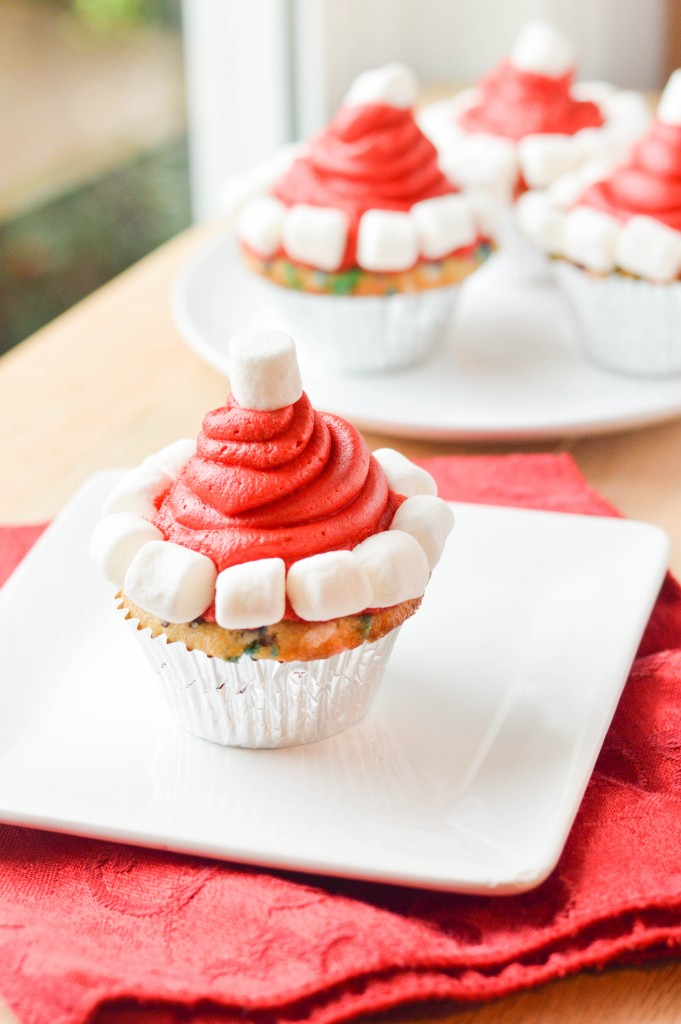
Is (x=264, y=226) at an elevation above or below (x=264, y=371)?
below

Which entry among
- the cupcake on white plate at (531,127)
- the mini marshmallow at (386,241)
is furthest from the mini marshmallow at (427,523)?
the cupcake on white plate at (531,127)

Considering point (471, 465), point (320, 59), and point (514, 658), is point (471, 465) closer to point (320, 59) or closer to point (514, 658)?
point (514, 658)

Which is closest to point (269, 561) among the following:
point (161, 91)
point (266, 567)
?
point (266, 567)

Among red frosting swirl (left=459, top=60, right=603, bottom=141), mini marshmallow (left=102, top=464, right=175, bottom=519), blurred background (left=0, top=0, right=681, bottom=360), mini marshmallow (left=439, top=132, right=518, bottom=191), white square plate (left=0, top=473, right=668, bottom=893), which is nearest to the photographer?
white square plate (left=0, top=473, right=668, bottom=893)

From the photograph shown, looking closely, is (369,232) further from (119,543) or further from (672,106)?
(119,543)

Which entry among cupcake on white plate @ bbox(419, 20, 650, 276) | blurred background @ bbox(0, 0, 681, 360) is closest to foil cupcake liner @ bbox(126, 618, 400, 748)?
cupcake on white plate @ bbox(419, 20, 650, 276)

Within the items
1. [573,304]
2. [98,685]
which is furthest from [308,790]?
[573,304]

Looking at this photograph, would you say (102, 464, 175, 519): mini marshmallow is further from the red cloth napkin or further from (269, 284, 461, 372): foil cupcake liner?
(269, 284, 461, 372): foil cupcake liner
